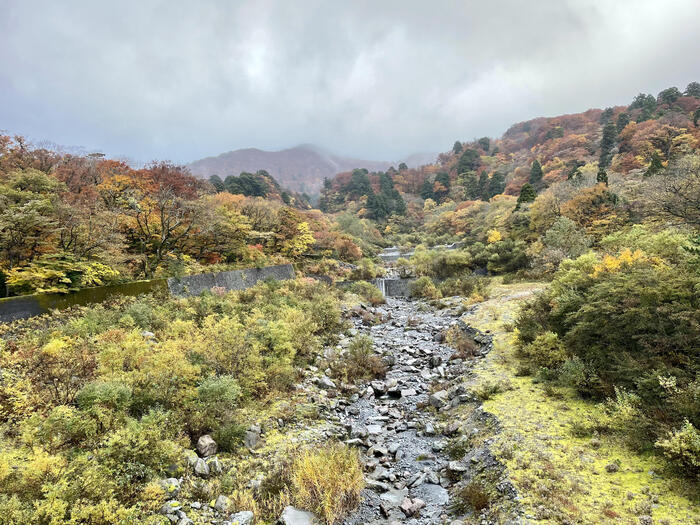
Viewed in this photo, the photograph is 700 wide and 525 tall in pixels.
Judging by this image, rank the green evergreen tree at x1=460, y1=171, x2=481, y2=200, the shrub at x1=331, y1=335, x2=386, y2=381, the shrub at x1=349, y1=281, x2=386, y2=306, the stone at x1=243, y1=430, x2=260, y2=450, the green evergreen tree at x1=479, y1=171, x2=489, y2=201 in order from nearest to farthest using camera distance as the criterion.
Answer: the stone at x1=243, y1=430, x2=260, y2=450 < the shrub at x1=331, y1=335, x2=386, y2=381 < the shrub at x1=349, y1=281, x2=386, y2=306 < the green evergreen tree at x1=479, y1=171, x2=489, y2=201 < the green evergreen tree at x1=460, y1=171, x2=481, y2=200

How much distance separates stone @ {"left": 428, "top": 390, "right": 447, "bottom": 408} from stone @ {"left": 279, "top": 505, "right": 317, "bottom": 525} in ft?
14.1

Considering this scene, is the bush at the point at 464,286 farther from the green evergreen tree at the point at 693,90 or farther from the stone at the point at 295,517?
the green evergreen tree at the point at 693,90

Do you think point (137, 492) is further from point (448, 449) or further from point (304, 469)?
point (448, 449)

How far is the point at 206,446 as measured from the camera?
5.07 metres

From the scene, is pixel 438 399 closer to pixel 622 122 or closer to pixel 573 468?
pixel 573 468

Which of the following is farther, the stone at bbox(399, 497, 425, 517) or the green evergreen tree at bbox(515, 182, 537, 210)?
the green evergreen tree at bbox(515, 182, 537, 210)

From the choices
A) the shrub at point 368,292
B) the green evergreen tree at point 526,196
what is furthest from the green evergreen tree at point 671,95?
the shrub at point 368,292

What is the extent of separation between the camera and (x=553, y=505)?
3.77 metres

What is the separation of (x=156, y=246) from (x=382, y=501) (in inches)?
673

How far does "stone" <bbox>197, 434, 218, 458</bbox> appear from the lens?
199 inches

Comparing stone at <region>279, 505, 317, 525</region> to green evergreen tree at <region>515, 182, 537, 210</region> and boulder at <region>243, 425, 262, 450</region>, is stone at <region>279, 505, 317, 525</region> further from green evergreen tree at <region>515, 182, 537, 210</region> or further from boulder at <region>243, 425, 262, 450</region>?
green evergreen tree at <region>515, 182, 537, 210</region>

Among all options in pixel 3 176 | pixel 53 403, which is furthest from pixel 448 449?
pixel 3 176

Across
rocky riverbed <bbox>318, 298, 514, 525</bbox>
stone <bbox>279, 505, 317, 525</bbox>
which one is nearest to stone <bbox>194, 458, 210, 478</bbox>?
stone <bbox>279, 505, 317, 525</bbox>

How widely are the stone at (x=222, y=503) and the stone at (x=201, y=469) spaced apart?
1.82ft
